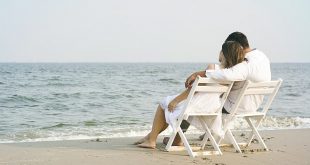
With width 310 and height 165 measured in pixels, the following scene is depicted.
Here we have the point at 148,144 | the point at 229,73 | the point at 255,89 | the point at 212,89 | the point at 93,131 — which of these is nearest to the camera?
the point at 229,73

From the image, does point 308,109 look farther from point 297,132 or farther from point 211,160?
point 211,160

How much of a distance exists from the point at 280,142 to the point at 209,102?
86.2 inches

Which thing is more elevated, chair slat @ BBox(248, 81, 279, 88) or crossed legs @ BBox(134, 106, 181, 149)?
chair slat @ BBox(248, 81, 279, 88)

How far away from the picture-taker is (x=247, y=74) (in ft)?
18.5

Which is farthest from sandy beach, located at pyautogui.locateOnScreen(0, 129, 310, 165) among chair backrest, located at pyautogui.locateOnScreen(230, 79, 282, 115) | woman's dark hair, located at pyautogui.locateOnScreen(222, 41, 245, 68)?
woman's dark hair, located at pyautogui.locateOnScreen(222, 41, 245, 68)

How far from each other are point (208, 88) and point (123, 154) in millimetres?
1397

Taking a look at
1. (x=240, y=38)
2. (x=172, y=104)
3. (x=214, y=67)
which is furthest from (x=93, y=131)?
(x=240, y=38)

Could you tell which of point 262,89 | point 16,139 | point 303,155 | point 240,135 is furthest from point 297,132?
point 16,139

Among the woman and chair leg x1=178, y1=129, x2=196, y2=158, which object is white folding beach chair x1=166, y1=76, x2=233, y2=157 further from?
the woman

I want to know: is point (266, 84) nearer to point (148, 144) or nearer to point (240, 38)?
point (240, 38)

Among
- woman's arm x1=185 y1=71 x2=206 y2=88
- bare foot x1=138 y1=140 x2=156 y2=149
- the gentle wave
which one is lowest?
the gentle wave

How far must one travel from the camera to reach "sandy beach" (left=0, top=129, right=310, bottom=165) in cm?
545

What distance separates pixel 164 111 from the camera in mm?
5965

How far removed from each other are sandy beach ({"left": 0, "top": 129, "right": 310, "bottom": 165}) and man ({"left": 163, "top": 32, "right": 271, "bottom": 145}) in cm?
66
